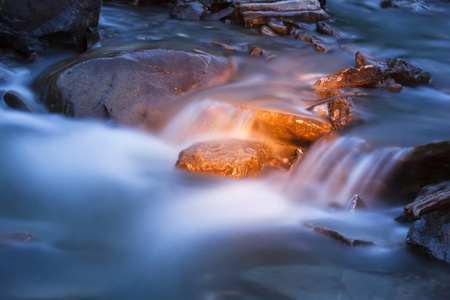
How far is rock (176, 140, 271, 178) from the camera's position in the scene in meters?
5.73

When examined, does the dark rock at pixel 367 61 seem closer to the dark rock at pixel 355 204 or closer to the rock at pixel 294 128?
the rock at pixel 294 128

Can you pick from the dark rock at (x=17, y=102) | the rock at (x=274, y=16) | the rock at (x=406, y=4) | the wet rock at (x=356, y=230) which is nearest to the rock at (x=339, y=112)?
the wet rock at (x=356, y=230)

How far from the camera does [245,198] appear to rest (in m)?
5.43

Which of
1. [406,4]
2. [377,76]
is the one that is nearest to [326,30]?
[377,76]

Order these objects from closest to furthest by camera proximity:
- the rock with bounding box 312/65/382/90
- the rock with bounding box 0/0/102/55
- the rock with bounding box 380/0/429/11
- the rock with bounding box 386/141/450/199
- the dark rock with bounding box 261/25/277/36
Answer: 1. the rock with bounding box 386/141/450/199
2. the rock with bounding box 312/65/382/90
3. the rock with bounding box 0/0/102/55
4. the dark rock with bounding box 261/25/277/36
5. the rock with bounding box 380/0/429/11

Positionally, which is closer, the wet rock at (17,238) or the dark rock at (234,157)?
the wet rock at (17,238)

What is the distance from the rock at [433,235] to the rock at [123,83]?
3661mm

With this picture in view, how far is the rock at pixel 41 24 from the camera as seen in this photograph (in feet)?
27.9

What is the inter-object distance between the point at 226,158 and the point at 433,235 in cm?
227

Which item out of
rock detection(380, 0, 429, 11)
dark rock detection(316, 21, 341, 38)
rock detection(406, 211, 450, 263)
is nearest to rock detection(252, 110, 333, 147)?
rock detection(406, 211, 450, 263)

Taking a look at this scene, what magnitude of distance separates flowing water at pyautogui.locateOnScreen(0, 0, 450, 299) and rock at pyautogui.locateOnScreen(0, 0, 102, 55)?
29 cm

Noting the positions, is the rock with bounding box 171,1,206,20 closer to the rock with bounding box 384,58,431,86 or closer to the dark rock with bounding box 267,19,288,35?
the dark rock with bounding box 267,19,288,35

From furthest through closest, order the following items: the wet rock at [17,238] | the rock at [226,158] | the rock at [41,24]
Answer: the rock at [41,24]
the rock at [226,158]
the wet rock at [17,238]

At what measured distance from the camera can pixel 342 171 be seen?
226 inches
